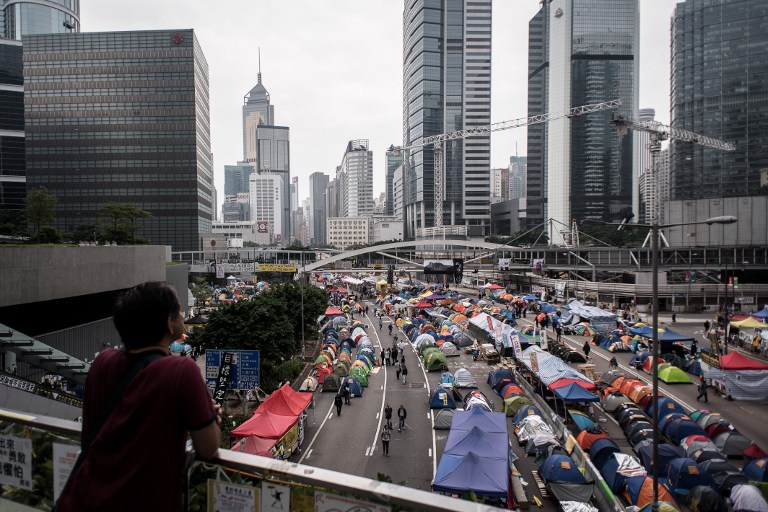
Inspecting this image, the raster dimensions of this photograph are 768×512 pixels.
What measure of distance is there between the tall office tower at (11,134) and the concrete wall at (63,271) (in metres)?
53.4

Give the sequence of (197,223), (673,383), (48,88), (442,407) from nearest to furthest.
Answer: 1. (442,407)
2. (673,383)
3. (48,88)
4. (197,223)

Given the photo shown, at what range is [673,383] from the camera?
71.3ft

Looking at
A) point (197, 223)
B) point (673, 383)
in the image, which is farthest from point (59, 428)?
point (197, 223)

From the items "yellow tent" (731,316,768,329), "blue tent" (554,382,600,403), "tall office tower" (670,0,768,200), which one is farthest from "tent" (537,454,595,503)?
"tall office tower" (670,0,768,200)

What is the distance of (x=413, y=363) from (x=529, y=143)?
13281cm

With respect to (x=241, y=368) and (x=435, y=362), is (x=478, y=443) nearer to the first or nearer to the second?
(x=241, y=368)

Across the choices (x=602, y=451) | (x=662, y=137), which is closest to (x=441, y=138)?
(x=662, y=137)

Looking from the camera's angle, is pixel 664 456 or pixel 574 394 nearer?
pixel 664 456

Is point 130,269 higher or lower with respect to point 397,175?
lower

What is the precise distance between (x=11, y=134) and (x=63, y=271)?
6474 centimetres

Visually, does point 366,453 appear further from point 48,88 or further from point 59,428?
point 48,88

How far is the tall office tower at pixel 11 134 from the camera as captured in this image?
6825 centimetres

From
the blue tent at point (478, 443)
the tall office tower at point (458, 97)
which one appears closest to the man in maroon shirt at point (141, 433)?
the blue tent at point (478, 443)

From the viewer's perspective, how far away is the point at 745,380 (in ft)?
62.5
